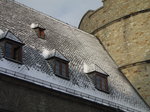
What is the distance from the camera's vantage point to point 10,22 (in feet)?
60.1

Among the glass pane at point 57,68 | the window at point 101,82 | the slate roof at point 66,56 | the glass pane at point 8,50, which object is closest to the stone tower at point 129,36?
the slate roof at point 66,56

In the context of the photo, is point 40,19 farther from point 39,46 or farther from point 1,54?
point 1,54

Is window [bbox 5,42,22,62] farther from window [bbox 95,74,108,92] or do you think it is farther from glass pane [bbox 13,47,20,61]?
window [bbox 95,74,108,92]

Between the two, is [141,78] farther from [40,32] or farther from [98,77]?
[40,32]

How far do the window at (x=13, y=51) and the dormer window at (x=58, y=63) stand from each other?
184 centimetres

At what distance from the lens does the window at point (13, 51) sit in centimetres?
1546

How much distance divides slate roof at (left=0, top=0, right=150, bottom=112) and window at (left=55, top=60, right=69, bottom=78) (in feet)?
0.94

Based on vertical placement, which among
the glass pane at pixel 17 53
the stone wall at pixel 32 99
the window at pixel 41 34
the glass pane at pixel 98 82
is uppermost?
the window at pixel 41 34

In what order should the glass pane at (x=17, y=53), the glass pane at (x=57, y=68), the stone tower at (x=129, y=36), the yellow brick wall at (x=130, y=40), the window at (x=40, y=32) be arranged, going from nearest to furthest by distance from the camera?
the glass pane at (x=17, y=53), the glass pane at (x=57, y=68), the window at (x=40, y=32), the stone tower at (x=129, y=36), the yellow brick wall at (x=130, y=40)

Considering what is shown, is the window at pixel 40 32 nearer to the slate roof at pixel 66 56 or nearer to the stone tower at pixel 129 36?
the slate roof at pixel 66 56

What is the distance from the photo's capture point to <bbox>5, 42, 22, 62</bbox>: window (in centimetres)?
1546

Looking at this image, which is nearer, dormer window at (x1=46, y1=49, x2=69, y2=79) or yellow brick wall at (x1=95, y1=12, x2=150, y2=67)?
dormer window at (x1=46, y1=49, x2=69, y2=79)

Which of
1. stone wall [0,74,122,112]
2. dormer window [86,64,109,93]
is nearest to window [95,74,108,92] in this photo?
dormer window [86,64,109,93]

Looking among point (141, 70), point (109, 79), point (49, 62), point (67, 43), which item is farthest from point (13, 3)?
point (141, 70)
